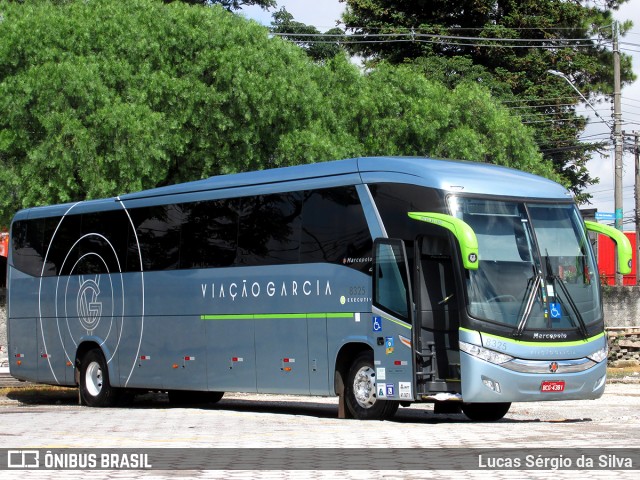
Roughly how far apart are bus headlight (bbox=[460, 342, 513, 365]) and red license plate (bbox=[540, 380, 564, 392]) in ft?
2.27

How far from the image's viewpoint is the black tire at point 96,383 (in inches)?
938

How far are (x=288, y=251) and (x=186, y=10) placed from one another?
65.6 feet

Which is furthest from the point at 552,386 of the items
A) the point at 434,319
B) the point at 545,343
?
the point at 434,319

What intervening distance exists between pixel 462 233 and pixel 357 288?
2.40 m

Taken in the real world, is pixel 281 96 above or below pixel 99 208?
above

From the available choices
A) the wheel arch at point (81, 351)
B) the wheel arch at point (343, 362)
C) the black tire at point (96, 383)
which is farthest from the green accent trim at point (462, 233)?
the wheel arch at point (81, 351)

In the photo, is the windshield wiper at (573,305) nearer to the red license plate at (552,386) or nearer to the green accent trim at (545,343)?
the green accent trim at (545,343)

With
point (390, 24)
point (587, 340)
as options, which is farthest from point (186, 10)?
point (390, 24)

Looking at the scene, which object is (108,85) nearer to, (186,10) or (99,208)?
(186,10)

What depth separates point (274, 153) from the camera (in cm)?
3838

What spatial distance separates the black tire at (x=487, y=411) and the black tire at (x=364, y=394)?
1469 millimetres

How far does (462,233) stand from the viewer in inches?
653

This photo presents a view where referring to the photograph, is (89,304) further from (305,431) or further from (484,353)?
(484,353)

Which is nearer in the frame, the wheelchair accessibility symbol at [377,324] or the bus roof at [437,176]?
the bus roof at [437,176]
